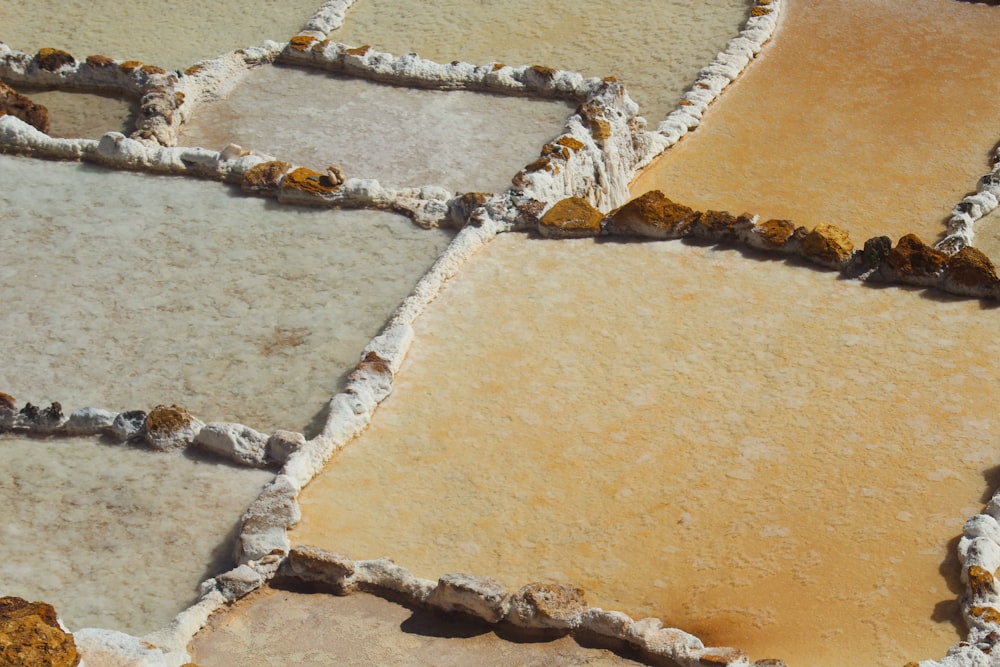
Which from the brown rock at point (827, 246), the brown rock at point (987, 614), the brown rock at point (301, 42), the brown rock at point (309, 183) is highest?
the brown rock at point (827, 246)

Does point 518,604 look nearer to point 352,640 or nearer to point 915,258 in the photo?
point 352,640

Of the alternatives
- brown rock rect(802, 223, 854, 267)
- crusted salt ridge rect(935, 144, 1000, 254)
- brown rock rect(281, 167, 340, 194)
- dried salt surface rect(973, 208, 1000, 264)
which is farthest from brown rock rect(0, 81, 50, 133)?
dried salt surface rect(973, 208, 1000, 264)

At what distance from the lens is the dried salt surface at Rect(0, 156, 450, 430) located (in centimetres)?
1343

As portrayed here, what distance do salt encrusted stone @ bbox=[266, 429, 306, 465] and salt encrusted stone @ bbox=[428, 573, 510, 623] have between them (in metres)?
2.16

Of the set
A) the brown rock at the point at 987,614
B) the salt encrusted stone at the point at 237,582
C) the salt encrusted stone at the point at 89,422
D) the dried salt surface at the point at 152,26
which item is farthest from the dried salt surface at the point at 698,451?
the dried salt surface at the point at 152,26

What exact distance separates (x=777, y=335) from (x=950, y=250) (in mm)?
3214

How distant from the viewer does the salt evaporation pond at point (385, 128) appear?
55.8 feet

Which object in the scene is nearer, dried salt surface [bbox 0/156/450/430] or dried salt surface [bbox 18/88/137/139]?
dried salt surface [bbox 0/156/450/430]

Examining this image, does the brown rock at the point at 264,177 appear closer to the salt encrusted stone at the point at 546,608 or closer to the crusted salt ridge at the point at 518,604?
the crusted salt ridge at the point at 518,604

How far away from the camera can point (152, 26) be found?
2111cm

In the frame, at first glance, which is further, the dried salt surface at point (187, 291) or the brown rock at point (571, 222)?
the brown rock at point (571, 222)

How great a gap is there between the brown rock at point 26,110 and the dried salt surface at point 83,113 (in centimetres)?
25

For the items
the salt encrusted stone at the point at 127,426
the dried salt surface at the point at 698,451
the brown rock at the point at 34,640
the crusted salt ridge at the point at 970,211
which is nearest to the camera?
the brown rock at the point at 34,640

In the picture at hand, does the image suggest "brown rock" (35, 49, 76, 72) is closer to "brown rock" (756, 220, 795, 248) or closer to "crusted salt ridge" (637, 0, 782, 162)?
"crusted salt ridge" (637, 0, 782, 162)
